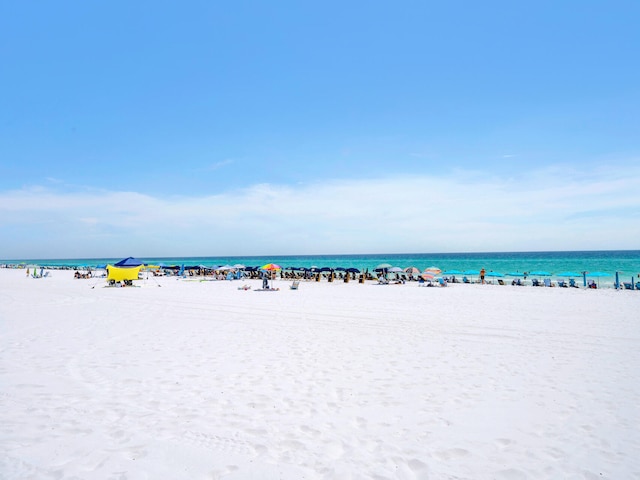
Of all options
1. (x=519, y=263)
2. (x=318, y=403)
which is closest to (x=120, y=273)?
(x=318, y=403)

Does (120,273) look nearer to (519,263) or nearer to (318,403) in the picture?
(318,403)

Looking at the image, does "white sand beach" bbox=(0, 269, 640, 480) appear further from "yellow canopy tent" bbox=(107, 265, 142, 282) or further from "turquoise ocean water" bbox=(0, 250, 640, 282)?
"turquoise ocean water" bbox=(0, 250, 640, 282)

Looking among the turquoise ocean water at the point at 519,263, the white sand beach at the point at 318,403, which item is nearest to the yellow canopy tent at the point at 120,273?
the white sand beach at the point at 318,403

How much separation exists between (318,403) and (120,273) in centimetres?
2579

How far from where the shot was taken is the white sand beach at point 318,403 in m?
3.66

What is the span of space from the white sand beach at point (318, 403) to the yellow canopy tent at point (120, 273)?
56.4 ft

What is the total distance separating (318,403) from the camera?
513 cm

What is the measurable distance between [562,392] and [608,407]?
2.01ft

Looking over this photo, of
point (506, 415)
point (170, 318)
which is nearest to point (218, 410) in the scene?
point (506, 415)

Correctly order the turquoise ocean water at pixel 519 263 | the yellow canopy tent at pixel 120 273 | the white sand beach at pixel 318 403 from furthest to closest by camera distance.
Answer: the turquoise ocean water at pixel 519 263 → the yellow canopy tent at pixel 120 273 → the white sand beach at pixel 318 403

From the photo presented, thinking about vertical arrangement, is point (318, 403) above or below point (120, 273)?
below

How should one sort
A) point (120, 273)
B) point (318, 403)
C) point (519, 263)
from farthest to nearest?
point (519, 263)
point (120, 273)
point (318, 403)

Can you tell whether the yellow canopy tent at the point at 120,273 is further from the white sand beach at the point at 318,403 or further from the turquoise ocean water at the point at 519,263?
the turquoise ocean water at the point at 519,263

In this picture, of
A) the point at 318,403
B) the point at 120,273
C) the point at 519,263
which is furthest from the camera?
the point at 519,263
